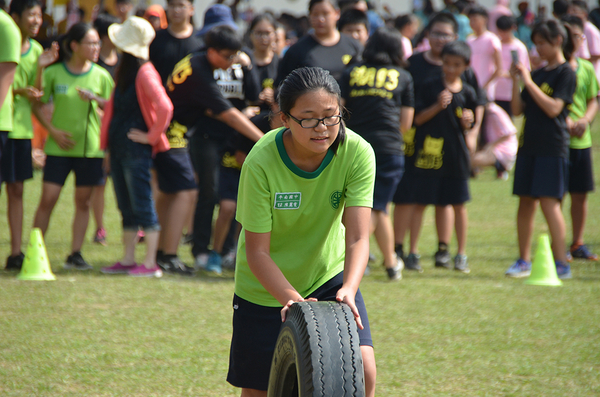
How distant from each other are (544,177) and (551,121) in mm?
517

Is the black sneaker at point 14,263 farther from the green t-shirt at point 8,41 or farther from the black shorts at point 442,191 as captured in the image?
the black shorts at point 442,191

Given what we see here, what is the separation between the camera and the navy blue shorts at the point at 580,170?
6.59 m

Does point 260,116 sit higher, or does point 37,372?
point 260,116

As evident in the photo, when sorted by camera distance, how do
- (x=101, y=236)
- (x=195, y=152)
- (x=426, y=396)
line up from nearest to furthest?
(x=426, y=396), (x=195, y=152), (x=101, y=236)

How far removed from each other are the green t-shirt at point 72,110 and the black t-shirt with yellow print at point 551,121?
3.90 metres

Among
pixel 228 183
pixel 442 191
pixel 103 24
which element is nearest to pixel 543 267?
pixel 442 191

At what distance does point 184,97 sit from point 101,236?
2.08 meters

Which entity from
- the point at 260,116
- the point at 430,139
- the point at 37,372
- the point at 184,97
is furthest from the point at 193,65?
the point at 37,372

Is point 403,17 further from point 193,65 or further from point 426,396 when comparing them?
point 426,396

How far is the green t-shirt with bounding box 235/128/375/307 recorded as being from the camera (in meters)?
2.59

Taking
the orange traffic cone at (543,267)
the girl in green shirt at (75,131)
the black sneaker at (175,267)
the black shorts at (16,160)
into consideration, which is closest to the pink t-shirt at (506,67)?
the orange traffic cone at (543,267)

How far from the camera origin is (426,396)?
11.3 ft

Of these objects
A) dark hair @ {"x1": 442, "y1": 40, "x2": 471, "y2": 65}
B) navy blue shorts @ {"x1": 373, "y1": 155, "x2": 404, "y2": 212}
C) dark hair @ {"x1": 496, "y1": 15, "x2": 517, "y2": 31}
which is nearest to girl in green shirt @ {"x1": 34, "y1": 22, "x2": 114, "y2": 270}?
navy blue shorts @ {"x1": 373, "y1": 155, "x2": 404, "y2": 212}

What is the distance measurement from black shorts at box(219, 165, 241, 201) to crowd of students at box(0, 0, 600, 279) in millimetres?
10
